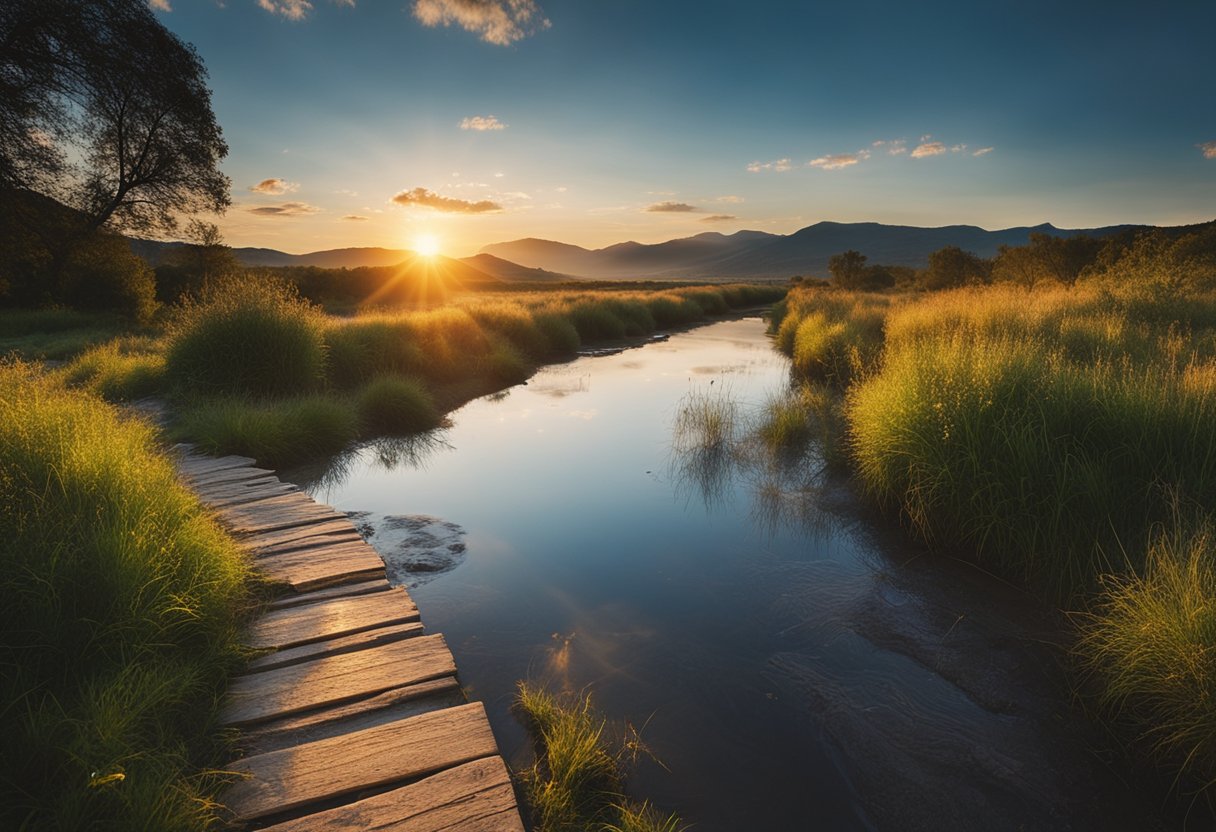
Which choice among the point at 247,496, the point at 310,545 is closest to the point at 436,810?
the point at 310,545

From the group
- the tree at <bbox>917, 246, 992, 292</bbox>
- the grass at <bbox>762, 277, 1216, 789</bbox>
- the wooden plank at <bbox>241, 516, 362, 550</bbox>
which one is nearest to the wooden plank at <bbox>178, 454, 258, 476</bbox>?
the wooden plank at <bbox>241, 516, 362, 550</bbox>

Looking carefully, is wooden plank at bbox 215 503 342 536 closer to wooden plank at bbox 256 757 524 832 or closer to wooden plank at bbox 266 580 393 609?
wooden plank at bbox 266 580 393 609

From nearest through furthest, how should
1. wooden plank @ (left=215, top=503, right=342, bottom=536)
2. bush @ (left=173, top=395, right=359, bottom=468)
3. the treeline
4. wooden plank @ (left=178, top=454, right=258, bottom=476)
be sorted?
wooden plank @ (left=215, top=503, right=342, bottom=536), wooden plank @ (left=178, top=454, right=258, bottom=476), bush @ (left=173, top=395, right=359, bottom=468), the treeline

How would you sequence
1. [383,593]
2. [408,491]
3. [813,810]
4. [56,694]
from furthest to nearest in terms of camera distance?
[408,491]
[383,593]
[813,810]
[56,694]

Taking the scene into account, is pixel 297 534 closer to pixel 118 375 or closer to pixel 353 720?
pixel 353 720

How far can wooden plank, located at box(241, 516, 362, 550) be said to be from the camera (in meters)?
4.36

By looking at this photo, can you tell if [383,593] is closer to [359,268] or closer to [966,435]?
[966,435]

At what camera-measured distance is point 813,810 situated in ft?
9.07

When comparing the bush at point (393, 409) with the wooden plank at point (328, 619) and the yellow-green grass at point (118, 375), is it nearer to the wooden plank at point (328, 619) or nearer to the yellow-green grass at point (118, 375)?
the yellow-green grass at point (118, 375)

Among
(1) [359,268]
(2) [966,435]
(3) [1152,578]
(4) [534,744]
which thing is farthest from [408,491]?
(1) [359,268]

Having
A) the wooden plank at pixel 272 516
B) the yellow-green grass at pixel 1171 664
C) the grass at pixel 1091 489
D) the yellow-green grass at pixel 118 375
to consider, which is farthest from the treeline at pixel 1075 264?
the yellow-green grass at pixel 118 375

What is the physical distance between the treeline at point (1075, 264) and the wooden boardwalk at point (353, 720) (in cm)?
1542

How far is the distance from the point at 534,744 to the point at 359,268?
4772 cm

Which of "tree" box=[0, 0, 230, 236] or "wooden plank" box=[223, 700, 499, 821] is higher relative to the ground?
"tree" box=[0, 0, 230, 236]
